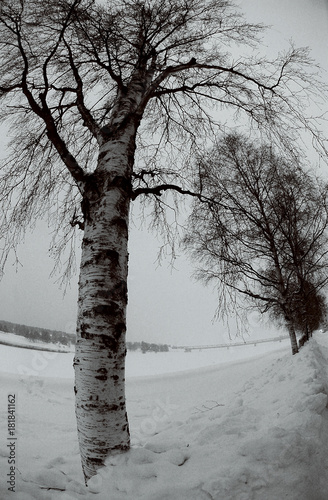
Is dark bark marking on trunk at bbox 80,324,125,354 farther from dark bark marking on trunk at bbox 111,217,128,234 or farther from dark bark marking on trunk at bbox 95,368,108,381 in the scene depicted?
dark bark marking on trunk at bbox 111,217,128,234

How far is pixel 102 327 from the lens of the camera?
1.57 m

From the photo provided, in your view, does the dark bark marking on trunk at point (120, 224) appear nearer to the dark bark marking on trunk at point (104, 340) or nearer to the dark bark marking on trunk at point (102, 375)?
the dark bark marking on trunk at point (104, 340)

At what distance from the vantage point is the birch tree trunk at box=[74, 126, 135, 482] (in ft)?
4.87

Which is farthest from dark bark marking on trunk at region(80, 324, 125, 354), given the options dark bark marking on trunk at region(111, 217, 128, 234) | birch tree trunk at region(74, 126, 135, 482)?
dark bark marking on trunk at region(111, 217, 128, 234)

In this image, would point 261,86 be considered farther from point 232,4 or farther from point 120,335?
point 120,335

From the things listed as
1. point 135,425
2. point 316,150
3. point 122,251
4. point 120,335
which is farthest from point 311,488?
point 135,425

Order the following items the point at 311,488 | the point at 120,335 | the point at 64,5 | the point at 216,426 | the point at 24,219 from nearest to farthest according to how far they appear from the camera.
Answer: the point at 311,488
the point at 120,335
the point at 216,426
the point at 64,5
the point at 24,219

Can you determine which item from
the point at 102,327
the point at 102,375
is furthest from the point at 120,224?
the point at 102,375

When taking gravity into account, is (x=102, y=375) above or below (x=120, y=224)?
below

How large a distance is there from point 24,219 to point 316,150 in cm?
326

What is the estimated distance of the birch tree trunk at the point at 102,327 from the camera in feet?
4.87

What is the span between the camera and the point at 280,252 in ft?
25.0

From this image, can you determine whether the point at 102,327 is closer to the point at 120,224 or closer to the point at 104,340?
the point at 104,340

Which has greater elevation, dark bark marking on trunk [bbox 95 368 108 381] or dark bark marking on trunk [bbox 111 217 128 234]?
dark bark marking on trunk [bbox 111 217 128 234]
